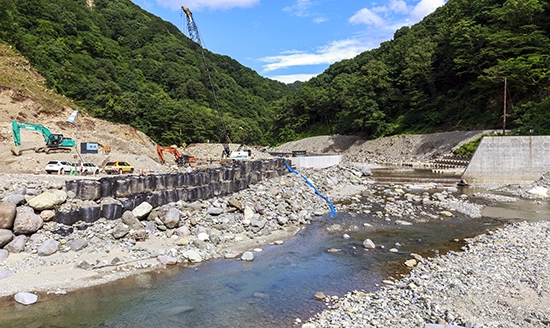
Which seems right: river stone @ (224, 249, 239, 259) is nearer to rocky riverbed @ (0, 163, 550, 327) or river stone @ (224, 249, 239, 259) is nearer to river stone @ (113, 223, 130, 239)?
rocky riverbed @ (0, 163, 550, 327)

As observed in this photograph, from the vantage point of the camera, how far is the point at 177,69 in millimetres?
113375

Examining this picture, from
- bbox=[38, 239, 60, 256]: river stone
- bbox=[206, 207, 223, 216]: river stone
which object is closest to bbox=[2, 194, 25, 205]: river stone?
bbox=[38, 239, 60, 256]: river stone

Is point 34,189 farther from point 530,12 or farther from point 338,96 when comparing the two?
point 338,96

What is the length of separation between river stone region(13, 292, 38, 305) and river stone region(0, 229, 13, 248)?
3197 millimetres

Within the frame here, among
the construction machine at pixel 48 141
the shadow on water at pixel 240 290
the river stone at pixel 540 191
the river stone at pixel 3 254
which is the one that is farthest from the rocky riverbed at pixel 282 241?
the construction machine at pixel 48 141

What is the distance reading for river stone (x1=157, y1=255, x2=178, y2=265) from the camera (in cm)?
1169

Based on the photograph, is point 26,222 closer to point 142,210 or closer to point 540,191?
point 142,210

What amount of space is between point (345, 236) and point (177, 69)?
110255mm

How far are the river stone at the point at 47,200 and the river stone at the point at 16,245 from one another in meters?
1.49

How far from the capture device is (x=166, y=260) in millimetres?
11742

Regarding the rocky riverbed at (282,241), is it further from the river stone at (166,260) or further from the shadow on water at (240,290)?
the shadow on water at (240,290)

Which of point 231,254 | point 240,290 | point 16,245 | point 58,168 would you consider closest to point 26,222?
point 16,245

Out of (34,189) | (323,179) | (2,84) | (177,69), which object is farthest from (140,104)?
(34,189)

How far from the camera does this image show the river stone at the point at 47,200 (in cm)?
1273
